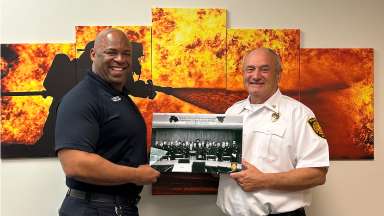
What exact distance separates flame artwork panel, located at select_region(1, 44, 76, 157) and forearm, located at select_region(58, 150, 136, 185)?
0.62m

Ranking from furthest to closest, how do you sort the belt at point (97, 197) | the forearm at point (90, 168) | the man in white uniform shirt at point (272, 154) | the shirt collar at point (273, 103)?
the shirt collar at point (273, 103), the man in white uniform shirt at point (272, 154), the belt at point (97, 197), the forearm at point (90, 168)

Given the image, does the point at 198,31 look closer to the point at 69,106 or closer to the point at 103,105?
the point at 103,105

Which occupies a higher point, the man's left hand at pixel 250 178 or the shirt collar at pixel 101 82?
the shirt collar at pixel 101 82

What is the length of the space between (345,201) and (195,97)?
1.04 metres

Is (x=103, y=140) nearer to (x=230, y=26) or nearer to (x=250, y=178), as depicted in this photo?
(x=250, y=178)

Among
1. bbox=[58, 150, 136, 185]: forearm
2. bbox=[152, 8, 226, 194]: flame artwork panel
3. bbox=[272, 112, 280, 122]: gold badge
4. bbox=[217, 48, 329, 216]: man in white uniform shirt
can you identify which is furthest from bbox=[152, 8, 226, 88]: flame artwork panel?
bbox=[58, 150, 136, 185]: forearm

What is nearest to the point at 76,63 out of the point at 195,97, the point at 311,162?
the point at 195,97

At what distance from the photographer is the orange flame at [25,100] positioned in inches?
71.8

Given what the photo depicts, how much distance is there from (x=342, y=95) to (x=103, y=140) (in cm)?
134

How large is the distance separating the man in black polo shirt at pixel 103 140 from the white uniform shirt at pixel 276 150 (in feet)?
1.36

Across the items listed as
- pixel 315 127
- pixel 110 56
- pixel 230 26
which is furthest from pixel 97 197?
pixel 230 26

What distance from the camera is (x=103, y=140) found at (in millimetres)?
1394

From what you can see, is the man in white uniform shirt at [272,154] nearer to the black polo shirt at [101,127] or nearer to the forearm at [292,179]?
the forearm at [292,179]

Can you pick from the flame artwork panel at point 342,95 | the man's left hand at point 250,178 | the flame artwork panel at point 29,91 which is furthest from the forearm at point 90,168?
the flame artwork panel at point 342,95
